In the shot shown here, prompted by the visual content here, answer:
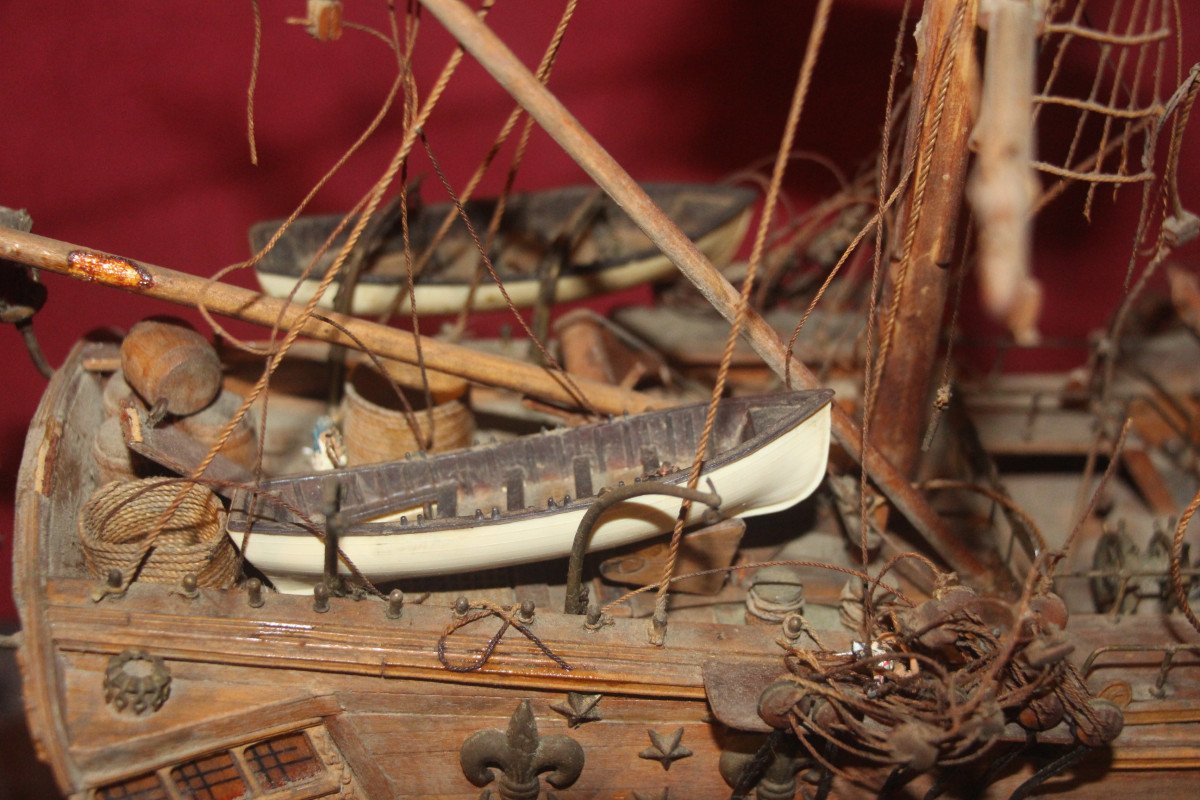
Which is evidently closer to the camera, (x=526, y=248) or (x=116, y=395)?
(x=116, y=395)

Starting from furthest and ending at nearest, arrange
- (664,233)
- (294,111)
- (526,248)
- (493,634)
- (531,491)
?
(526,248) < (294,111) < (531,491) < (664,233) < (493,634)

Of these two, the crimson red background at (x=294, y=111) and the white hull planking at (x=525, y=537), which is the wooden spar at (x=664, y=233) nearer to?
the white hull planking at (x=525, y=537)

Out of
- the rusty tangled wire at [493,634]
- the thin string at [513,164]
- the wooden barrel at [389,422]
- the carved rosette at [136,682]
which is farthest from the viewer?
the wooden barrel at [389,422]

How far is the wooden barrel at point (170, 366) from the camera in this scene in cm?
301

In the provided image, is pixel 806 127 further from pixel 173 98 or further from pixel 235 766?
pixel 235 766

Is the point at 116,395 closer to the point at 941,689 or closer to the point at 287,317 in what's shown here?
the point at 287,317

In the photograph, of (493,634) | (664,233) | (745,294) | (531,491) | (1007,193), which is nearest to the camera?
(1007,193)

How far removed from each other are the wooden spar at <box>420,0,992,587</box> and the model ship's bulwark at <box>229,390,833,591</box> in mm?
161

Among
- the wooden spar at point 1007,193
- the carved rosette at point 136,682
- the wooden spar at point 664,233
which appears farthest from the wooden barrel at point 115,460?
the wooden spar at point 1007,193

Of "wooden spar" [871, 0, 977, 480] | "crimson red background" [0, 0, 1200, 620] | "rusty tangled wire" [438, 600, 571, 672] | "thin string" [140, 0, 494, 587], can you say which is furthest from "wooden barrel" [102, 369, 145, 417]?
"wooden spar" [871, 0, 977, 480]

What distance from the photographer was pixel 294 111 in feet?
13.2

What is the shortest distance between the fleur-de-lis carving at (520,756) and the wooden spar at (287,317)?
1.05 metres

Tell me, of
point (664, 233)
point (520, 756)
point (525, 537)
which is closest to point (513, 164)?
point (664, 233)

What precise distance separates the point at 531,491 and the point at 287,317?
84cm
